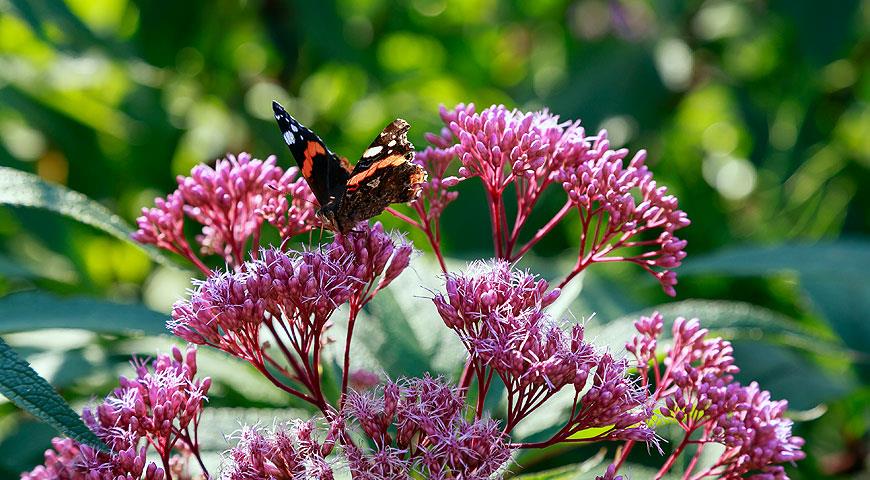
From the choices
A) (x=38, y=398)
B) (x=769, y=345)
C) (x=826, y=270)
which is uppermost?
(x=826, y=270)

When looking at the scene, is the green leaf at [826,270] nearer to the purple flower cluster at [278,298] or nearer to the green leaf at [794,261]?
the green leaf at [794,261]

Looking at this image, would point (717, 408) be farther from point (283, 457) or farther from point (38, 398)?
point (38, 398)

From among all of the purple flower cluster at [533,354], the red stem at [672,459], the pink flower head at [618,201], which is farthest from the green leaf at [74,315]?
the red stem at [672,459]

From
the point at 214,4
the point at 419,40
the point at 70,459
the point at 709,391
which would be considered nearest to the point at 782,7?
the point at 419,40

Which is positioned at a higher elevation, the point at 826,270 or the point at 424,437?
the point at 826,270

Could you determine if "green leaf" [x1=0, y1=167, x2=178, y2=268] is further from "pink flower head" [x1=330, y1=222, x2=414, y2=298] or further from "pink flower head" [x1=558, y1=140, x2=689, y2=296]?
"pink flower head" [x1=558, y1=140, x2=689, y2=296]

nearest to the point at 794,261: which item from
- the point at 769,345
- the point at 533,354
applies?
the point at 769,345

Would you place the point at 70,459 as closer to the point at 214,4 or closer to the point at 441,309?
the point at 441,309
